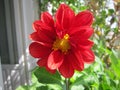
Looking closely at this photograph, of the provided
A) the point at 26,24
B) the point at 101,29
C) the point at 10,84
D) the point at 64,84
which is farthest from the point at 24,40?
the point at 64,84

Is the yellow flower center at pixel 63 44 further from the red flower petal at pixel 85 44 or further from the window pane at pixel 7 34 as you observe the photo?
the window pane at pixel 7 34

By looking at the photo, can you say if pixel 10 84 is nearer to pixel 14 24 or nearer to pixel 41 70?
pixel 14 24

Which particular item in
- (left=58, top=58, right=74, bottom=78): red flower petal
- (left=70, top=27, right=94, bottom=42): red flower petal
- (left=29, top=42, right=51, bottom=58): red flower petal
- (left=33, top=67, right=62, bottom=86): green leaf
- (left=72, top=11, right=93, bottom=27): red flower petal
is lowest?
(left=33, top=67, right=62, bottom=86): green leaf

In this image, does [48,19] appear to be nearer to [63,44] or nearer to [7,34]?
[63,44]

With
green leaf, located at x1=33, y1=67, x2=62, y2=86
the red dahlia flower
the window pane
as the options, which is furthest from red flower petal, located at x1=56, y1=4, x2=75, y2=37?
the window pane

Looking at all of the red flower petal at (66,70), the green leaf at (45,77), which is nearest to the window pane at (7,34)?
the green leaf at (45,77)

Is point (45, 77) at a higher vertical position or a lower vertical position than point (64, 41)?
lower

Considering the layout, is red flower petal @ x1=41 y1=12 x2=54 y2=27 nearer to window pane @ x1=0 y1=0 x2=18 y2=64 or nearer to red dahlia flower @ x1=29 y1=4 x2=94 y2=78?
red dahlia flower @ x1=29 y1=4 x2=94 y2=78

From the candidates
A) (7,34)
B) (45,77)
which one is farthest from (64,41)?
(7,34)
